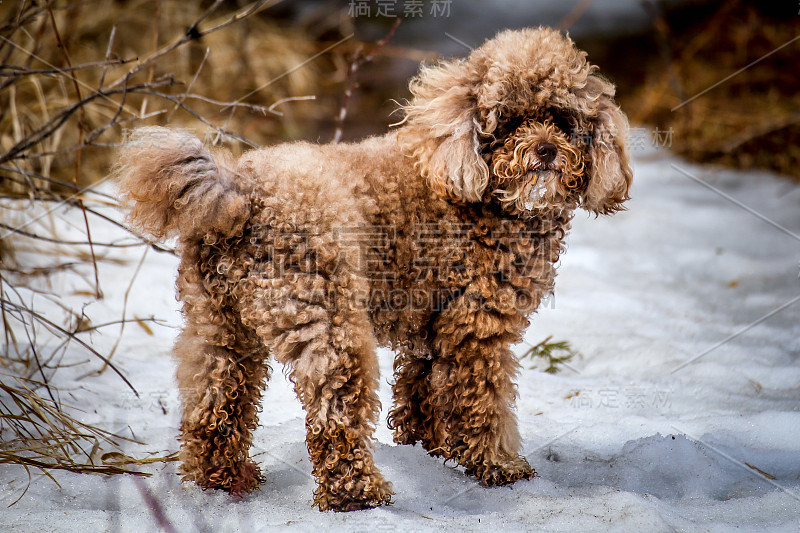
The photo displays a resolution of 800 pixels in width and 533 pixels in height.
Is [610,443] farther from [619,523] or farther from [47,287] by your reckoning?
[47,287]

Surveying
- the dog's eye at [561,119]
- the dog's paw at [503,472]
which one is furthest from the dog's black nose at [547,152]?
the dog's paw at [503,472]

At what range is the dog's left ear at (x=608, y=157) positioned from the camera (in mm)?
2529

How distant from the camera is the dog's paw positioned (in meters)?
2.71

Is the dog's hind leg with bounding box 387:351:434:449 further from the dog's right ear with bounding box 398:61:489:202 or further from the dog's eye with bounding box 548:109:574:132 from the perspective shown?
the dog's eye with bounding box 548:109:574:132

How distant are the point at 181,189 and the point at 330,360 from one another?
0.72 m

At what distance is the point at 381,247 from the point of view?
8.05ft

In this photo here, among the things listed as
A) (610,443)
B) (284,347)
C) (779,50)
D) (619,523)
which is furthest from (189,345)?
(779,50)

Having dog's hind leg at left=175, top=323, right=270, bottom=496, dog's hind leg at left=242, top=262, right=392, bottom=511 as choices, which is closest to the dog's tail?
dog's hind leg at left=242, top=262, right=392, bottom=511

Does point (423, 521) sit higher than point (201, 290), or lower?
lower

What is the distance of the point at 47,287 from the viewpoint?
13.1 ft

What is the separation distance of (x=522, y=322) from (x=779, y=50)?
20.5 feet

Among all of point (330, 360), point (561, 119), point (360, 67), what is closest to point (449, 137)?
point (561, 119)

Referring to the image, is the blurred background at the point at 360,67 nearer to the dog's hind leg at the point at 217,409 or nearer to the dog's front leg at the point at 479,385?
the dog's hind leg at the point at 217,409

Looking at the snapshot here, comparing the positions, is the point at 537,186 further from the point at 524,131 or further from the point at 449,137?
the point at 449,137
